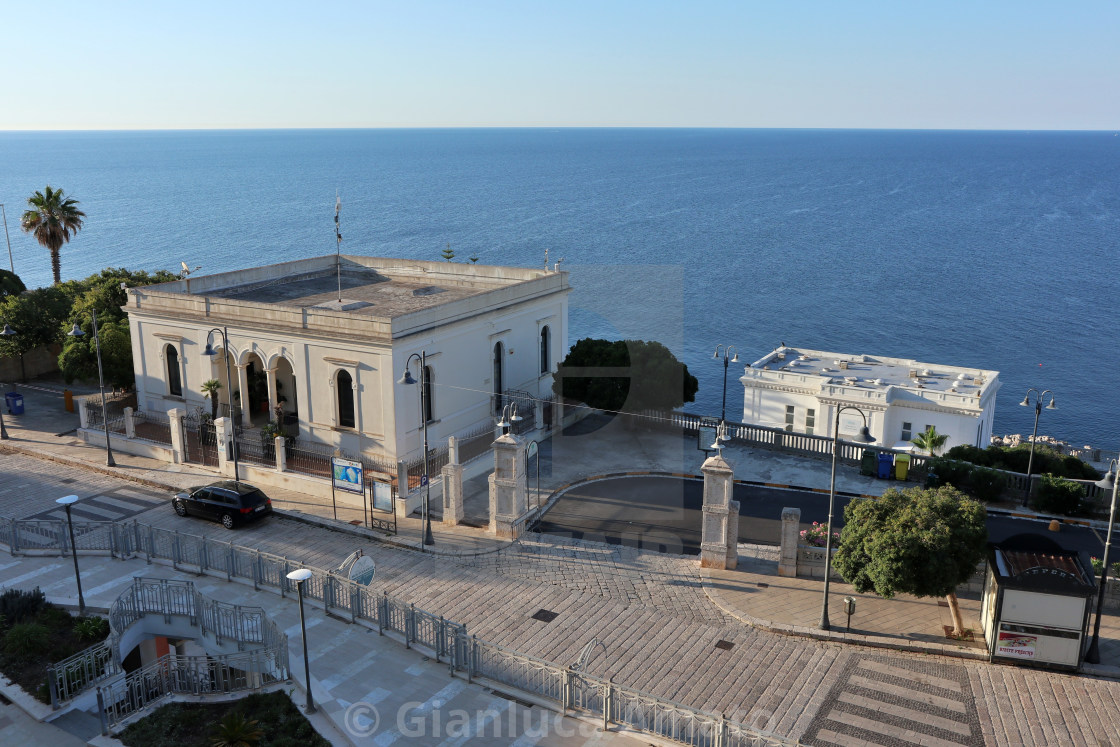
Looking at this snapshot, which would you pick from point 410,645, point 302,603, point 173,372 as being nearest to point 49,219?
point 173,372

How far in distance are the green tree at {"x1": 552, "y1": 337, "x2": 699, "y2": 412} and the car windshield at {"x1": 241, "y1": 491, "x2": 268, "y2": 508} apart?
13.4 m

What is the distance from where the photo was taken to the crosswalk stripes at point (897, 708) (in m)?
15.8

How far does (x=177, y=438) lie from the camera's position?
103 feet

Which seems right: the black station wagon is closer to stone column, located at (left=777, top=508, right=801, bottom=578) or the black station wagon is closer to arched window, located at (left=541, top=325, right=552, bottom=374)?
arched window, located at (left=541, top=325, right=552, bottom=374)

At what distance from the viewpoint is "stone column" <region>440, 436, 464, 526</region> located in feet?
84.9

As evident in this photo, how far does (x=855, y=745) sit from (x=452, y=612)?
954 centimetres

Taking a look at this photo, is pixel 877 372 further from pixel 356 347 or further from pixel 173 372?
pixel 173 372

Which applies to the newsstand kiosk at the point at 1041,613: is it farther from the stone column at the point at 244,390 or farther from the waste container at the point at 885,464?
the stone column at the point at 244,390

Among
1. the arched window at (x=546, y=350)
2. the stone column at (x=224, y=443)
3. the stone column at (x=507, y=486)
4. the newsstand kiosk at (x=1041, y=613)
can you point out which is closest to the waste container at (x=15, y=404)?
the stone column at (x=224, y=443)

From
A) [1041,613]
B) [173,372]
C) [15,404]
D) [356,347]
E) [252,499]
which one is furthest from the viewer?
[15,404]

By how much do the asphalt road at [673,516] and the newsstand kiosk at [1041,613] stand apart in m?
7.16

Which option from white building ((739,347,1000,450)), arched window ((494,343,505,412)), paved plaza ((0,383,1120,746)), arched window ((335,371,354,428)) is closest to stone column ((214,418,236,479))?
paved plaza ((0,383,1120,746))

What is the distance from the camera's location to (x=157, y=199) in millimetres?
195000

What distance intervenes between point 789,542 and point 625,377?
14043mm
